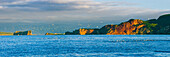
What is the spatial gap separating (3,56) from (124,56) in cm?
3721

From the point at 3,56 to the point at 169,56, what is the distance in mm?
50324

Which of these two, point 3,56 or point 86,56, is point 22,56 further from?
point 86,56

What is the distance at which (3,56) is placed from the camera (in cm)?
6938

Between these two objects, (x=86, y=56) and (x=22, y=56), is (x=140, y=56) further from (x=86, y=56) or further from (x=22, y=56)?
(x=22, y=56)

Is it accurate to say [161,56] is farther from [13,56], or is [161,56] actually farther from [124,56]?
[13,56]

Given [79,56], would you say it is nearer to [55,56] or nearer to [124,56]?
[55,56]

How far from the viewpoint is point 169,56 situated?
65438 millimetres

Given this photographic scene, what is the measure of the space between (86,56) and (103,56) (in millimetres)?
5078

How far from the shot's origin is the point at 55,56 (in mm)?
67750

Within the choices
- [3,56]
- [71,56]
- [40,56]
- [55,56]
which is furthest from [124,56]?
[3,56]

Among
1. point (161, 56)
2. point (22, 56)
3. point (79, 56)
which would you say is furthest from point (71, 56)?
point (161, 56)

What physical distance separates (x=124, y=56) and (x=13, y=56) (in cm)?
3399

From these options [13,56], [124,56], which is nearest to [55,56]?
[13,56]

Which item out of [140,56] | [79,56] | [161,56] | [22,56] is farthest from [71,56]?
[161,56]
